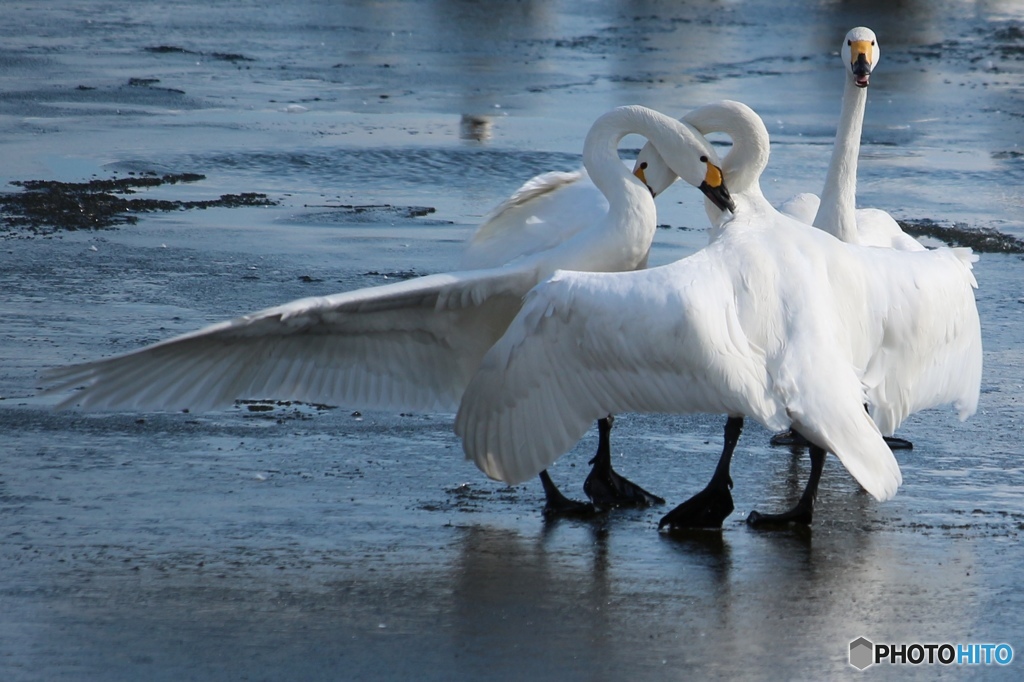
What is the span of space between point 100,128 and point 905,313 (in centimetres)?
918

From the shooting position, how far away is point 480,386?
583cm

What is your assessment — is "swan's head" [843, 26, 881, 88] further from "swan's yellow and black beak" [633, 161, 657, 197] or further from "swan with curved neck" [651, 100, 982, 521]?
"swan with curved neck" [651, 100, 982, 521]

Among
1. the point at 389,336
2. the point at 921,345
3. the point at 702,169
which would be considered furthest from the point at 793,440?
the point at 389,336

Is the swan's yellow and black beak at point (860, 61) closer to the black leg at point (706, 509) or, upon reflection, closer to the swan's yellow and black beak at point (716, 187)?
the swan's yellow and black beak at point (716, 187)

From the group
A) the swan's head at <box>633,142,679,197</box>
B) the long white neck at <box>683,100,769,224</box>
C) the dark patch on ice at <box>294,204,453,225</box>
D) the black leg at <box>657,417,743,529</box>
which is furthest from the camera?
the dark patch on ice at <box>294,204,453,225</box>

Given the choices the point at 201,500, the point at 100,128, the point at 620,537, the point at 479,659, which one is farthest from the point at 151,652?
the point at 100,128

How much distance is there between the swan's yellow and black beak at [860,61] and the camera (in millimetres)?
7910

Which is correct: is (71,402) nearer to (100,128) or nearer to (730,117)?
(730,117)
